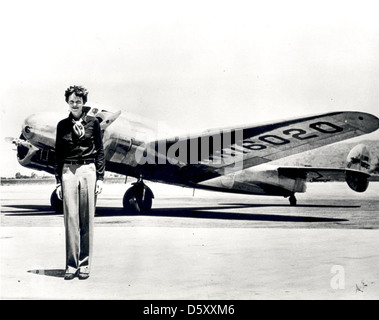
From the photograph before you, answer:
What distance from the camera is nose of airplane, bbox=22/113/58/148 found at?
1159 cm

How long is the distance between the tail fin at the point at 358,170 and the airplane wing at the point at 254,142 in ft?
14.5

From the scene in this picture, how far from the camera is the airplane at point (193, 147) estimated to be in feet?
36.6

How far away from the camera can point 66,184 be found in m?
5.10

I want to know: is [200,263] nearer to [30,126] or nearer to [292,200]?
[30,126]

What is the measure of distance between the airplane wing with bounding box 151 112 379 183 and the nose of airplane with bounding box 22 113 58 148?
278 cm

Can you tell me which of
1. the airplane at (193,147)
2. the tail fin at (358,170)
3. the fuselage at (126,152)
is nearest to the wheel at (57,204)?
the airplane at (193,147)

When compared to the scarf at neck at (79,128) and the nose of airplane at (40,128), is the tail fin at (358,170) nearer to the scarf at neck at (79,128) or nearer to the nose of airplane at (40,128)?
the nose of airplane at (40,128)

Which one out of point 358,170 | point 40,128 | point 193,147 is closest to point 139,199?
point 193,147

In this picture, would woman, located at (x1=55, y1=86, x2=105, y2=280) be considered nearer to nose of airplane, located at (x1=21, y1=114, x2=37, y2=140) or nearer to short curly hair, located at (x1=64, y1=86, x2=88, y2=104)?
short curly hair, located at (x1=64, y1=86, x2=88, y2=104)

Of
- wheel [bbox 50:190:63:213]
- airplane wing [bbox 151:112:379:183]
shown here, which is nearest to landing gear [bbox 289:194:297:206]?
airplane wing [bbox 151:112:379:183]

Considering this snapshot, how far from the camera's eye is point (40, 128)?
38.0ft

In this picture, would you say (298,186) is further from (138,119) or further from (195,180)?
(138,119)

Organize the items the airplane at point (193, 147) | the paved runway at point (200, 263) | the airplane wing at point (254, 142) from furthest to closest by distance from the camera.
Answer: the airplane at point (193, 147), the airplane wing at point (254, 142), the paved runway at point (200, 263)

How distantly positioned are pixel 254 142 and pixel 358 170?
628 cm
